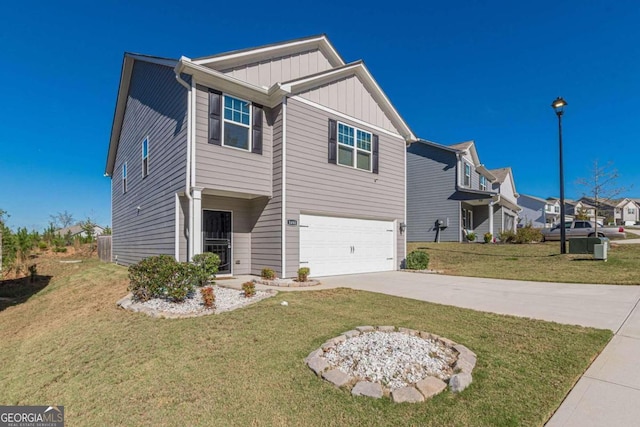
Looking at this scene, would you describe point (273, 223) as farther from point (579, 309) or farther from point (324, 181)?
point (579, 309)

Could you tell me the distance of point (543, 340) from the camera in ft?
13.4

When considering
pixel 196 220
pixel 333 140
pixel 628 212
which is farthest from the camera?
pixel 628 212

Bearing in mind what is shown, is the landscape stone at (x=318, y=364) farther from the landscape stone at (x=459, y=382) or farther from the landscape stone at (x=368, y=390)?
the landscape stone at (x=459, y=382)

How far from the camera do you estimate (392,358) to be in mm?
3361

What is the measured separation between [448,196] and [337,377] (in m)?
19.7

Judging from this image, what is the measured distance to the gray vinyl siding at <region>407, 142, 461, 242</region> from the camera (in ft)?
67.7

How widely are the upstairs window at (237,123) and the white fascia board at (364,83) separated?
134 centimetres

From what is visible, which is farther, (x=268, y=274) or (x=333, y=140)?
(x=333, y=140)

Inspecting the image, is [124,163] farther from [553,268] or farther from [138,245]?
[553,268]

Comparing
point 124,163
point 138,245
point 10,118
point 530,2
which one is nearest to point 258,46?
point 138,245

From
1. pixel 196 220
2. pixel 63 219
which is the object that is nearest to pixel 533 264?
pixel 196 220

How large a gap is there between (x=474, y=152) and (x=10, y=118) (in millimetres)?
28210

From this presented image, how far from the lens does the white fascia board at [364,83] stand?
970 centimetres

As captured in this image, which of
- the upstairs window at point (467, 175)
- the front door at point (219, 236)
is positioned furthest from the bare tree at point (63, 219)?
the upstairs window at point (467, 175)
